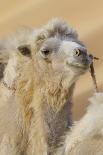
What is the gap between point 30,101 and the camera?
369cm

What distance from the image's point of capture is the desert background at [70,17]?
662 centimetres

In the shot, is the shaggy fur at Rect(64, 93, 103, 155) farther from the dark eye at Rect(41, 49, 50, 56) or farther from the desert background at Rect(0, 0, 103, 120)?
the desert background at Rect(0, 0, 103, 120)

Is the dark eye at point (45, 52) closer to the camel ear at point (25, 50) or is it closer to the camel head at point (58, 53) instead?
the camel head at point (58, 53)

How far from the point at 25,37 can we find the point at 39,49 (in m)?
0.19

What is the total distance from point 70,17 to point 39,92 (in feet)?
14.3

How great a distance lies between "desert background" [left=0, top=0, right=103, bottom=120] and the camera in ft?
21.7

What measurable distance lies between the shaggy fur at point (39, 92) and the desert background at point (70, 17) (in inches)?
89.2

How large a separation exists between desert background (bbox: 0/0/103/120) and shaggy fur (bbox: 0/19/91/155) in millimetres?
2265

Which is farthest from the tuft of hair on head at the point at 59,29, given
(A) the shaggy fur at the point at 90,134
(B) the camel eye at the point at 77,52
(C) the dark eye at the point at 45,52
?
(A) the shaggy fur at the point at 90,134

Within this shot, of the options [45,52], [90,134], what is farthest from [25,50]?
[90,134]

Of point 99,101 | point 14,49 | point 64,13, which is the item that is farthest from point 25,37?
point 64,13

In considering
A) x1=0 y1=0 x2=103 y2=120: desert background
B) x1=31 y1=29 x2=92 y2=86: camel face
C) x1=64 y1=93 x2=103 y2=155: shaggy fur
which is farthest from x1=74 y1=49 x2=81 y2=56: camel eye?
x1=0 y1=0 x2=103 y2=120: desert background

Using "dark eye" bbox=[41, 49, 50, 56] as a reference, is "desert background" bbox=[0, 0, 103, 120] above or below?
above

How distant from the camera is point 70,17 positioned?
312 inches
